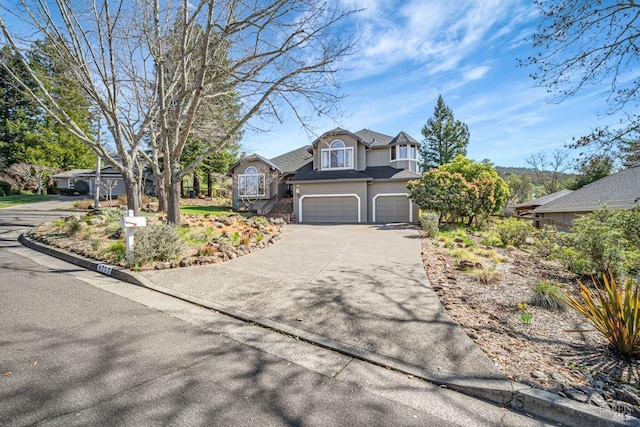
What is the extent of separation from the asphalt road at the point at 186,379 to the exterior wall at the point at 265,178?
18.1m

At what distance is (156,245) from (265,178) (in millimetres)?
15736

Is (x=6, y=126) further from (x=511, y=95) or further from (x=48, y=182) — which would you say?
(x=511, y=95)

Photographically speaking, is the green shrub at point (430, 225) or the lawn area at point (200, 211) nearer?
the green shrub at point (430, 225)

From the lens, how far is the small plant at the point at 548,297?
184 inches

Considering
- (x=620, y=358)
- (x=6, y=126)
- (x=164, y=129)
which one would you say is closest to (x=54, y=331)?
(x=620, y=358)

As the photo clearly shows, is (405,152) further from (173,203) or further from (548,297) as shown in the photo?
(548,297)

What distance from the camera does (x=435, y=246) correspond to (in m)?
9.99

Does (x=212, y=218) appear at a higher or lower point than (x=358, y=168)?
lower

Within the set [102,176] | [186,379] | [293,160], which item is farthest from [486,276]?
[102,176]

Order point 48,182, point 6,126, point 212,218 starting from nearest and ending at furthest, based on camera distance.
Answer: point 212,218 < point 6,126 < point 48,182

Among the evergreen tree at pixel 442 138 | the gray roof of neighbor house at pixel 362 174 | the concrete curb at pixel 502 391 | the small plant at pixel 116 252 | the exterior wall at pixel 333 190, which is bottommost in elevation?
the concrete curb at pixel 502 391

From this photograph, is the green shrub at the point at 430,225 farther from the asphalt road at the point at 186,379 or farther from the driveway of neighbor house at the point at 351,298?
the asphalt road at the point at 186,379

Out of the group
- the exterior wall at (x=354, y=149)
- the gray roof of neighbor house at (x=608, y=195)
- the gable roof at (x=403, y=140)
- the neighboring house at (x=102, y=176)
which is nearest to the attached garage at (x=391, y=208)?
the exterior wall at (x=354, y=149)

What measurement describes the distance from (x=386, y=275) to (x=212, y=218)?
9.18m
